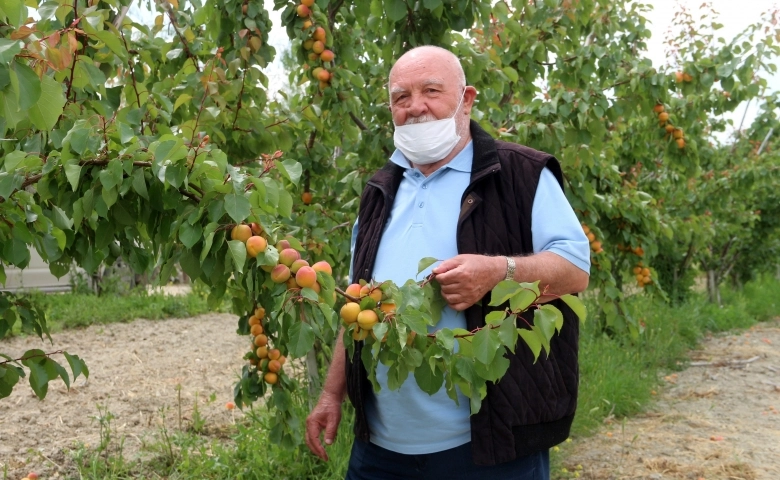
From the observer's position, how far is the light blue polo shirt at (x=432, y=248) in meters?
1.86

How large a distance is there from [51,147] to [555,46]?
114 inches

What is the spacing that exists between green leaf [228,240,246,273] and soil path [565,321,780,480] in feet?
10.5

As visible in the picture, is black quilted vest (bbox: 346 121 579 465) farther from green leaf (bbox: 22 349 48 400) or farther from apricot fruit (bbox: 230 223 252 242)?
green leaf (bbox: 22 349 48 400)

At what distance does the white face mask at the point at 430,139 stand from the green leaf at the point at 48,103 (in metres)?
1.13

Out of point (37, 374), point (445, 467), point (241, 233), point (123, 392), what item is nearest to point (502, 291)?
point (241, 233)

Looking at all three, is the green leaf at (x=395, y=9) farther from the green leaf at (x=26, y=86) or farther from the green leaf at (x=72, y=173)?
the green leaf at (x=26, y=86)

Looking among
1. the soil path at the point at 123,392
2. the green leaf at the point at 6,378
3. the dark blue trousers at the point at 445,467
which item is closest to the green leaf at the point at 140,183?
the green leaf at the point at 6,378

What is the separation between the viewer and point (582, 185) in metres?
3.70

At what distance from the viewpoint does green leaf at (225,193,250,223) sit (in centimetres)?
127

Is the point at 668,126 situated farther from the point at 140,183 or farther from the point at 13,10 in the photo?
the point at 13,10

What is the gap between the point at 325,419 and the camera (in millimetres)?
2223

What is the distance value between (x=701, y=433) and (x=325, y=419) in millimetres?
3476

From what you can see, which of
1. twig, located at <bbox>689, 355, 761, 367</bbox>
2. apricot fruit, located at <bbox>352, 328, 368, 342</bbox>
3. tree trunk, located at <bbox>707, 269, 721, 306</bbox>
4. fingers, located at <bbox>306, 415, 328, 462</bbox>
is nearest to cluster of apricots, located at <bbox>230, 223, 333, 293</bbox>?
apricot fruit, located at <bbox>352, 328, 368, 342</bbox>

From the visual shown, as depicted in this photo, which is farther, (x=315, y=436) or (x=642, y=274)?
(x=642, y=274)
